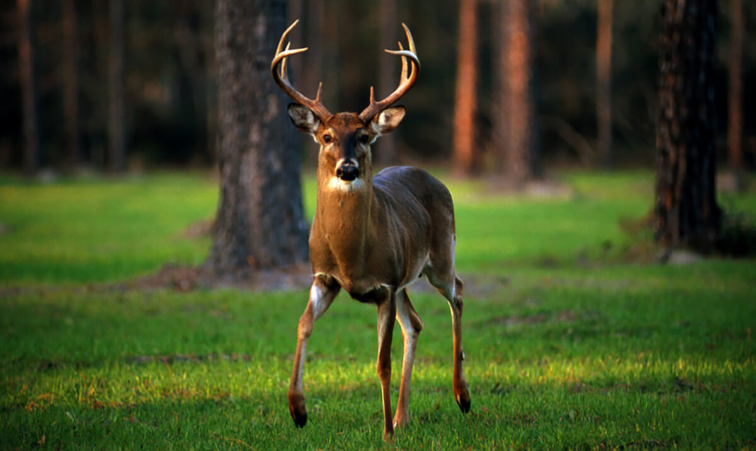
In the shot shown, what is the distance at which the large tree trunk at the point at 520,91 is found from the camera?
24719 millimetres

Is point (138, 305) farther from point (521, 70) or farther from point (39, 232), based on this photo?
point (521, 70)

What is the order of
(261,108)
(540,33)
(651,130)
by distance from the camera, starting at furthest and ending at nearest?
(540,33)
(651,130)
(261,108)

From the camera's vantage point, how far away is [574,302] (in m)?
9.80

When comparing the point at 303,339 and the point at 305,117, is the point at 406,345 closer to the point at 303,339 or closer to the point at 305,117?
the point at 303,339

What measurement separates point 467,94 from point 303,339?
28760mm

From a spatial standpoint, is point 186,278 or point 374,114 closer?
point 374,114

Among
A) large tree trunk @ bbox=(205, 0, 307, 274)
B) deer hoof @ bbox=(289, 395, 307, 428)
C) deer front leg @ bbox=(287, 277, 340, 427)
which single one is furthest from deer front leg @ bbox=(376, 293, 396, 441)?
large tree trunk @ bbox=(205, 0, 307, 274)

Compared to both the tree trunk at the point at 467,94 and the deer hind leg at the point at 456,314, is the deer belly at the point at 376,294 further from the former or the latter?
the tree trunk at the point at 467,94

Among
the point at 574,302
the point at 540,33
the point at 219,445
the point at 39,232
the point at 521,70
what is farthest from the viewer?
the point at 540,33

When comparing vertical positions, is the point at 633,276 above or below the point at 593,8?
below

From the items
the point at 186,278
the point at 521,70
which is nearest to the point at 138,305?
the point at 186,278

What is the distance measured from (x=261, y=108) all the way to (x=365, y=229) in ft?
19.7

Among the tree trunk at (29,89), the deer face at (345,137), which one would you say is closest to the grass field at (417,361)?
the deer face at (345,137)

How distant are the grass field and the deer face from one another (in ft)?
5.39
